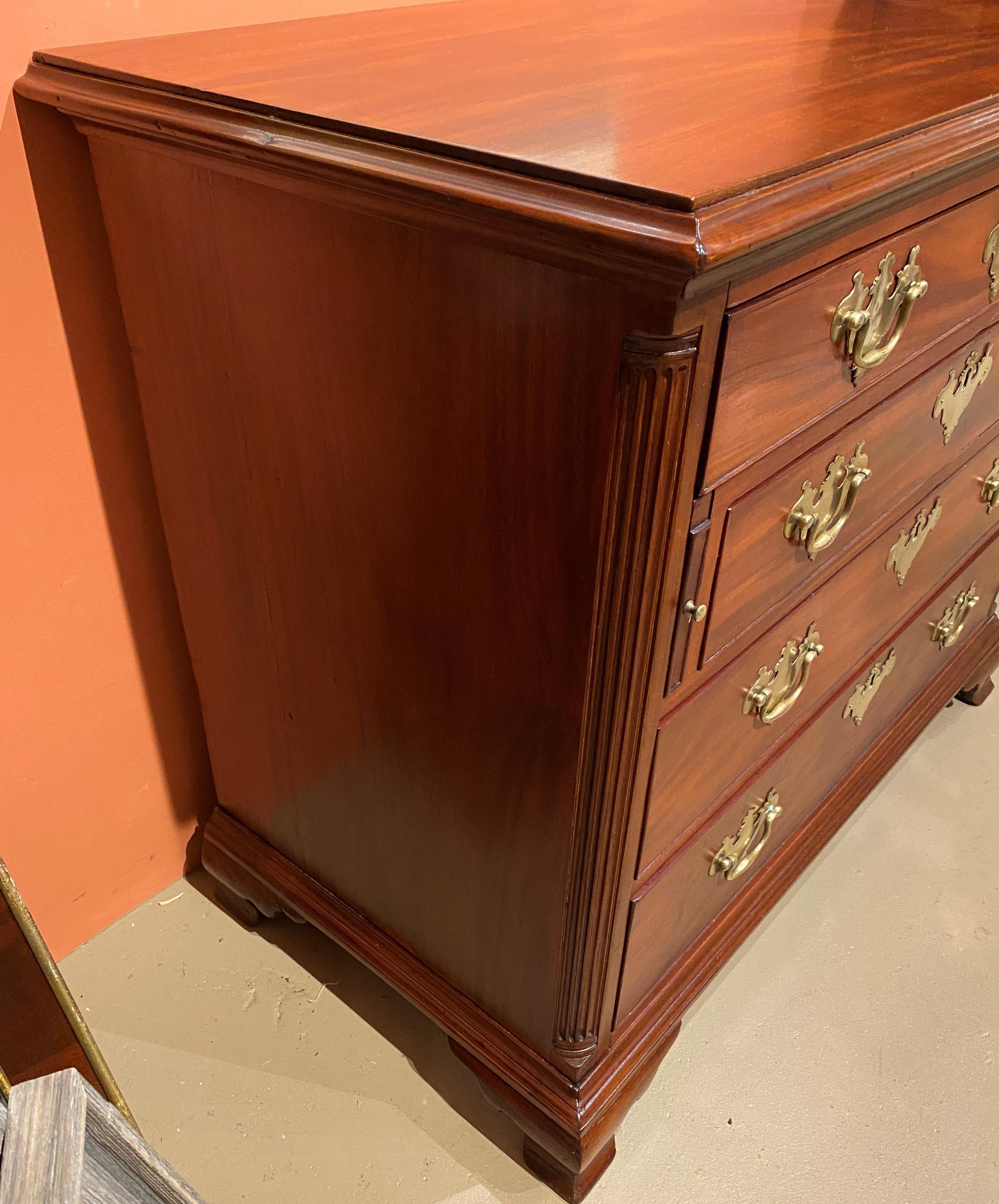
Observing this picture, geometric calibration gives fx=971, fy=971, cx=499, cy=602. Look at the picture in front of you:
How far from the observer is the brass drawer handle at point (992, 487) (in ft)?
3.95

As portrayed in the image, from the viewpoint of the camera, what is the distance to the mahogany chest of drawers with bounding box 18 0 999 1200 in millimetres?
564

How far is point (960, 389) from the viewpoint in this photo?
0.96 meters

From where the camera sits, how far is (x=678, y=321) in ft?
1.70

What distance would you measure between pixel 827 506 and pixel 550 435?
0.30 meters

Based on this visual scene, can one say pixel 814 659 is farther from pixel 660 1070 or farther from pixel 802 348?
pixel 660 1070

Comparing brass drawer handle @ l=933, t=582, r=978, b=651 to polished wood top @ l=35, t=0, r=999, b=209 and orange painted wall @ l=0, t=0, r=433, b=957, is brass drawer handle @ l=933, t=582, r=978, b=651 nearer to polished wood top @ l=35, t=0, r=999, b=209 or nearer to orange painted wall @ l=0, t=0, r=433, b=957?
polished wood top @ l=35, t=0, r=999, b=209

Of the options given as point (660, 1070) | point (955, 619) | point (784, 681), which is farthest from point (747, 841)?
point (955, 619)

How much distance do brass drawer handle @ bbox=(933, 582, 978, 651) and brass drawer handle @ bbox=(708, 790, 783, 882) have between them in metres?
0.44

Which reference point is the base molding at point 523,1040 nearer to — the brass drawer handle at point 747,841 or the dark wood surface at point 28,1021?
the brass drawer handle at point 747,841

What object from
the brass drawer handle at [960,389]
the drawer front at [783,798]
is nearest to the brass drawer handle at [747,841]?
the drawer front at [783,798]

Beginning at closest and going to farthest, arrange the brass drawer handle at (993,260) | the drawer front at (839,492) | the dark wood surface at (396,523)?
the dark wood surface at (396,523)
the drawer front at (839,492)
the brass drawer handle at (993,260)

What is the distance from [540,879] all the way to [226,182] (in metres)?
0.59

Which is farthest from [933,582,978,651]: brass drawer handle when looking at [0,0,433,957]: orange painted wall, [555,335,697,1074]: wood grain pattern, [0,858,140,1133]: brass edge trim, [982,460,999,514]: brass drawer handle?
[0,858,140,1133]: brass edge trim

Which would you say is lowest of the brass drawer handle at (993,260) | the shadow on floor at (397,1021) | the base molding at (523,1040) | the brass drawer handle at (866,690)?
the shadow on floor at (397,1021)
